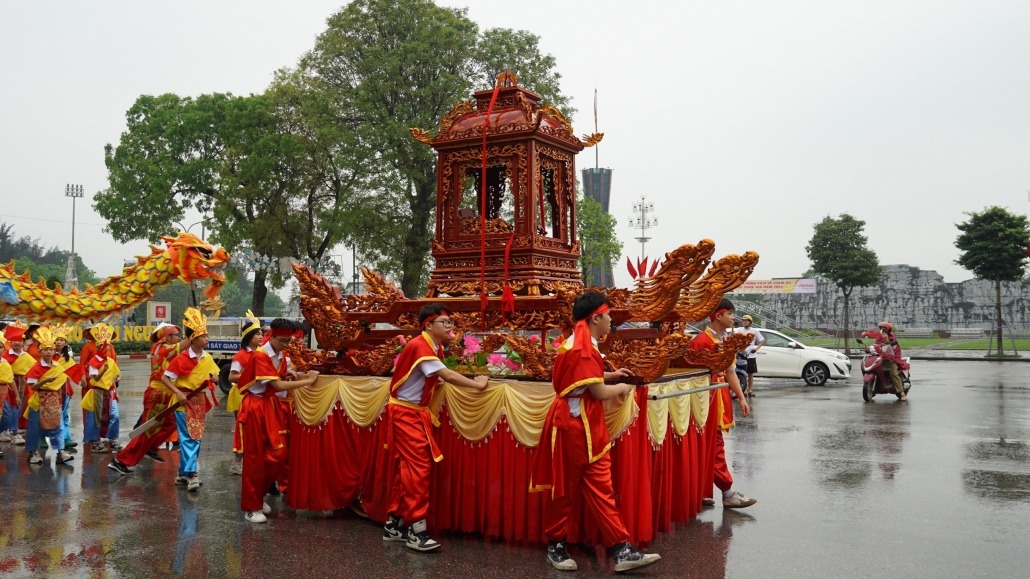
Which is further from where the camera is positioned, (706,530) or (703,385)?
(703,385)

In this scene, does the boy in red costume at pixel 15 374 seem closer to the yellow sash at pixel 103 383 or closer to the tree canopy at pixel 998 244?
the yellow sash at pixel 103 383

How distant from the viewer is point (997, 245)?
27594 mm

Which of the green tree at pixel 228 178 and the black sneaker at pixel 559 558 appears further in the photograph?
the green tree at pixel 228 178

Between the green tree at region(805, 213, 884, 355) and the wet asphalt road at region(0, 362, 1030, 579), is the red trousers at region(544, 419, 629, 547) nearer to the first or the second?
the wet asphalt road at region(0, 362, 1030, 579)

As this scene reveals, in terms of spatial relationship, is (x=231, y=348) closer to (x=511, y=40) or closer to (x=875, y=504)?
(x=511, y=40)

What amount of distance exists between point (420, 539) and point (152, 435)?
Result: 4.42m

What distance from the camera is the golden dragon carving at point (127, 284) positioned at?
6754 mm

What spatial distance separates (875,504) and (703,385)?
1.88m

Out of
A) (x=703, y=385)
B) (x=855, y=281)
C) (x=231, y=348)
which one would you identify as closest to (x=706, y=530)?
(x=703, y=385)

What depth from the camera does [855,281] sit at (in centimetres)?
3256

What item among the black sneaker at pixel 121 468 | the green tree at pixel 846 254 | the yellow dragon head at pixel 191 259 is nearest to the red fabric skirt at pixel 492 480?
the yellow dragon head at pixel 191 259

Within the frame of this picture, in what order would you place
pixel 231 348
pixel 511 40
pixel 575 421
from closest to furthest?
1. pixel 575 421
2. pixel 231 348
3. pixel 511 40

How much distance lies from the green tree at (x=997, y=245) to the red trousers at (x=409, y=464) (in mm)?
27509

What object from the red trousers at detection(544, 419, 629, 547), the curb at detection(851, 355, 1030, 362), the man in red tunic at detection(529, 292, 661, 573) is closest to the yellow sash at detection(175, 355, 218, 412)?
the man in red tunic at detection(529, 292, 661, 573)
